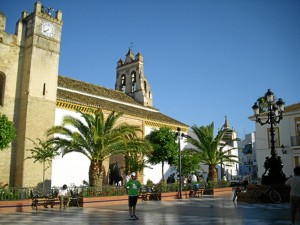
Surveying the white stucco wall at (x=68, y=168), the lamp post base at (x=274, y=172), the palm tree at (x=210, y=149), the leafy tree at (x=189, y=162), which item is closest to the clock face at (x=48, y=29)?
the white stucco wall at (x=68, y=168)

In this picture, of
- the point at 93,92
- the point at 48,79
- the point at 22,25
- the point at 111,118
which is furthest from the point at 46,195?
the point at 93,92

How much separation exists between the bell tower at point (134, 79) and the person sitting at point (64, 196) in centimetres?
2307

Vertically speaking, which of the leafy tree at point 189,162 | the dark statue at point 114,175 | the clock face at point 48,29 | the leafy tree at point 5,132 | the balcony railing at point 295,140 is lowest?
the dark statue at point 114,175

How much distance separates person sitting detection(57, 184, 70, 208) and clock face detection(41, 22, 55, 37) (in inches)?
510

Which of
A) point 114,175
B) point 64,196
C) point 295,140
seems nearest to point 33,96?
point 64,196

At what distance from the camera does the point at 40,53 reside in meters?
23.1

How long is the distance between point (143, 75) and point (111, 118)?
22076 mm

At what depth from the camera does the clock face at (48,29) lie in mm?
23625

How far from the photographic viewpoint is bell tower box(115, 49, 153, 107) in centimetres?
3859

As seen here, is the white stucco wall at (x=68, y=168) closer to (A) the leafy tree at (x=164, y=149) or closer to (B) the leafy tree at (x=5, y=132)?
(A) the leafy tree at (x=164, y=149)

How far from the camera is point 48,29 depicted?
2400 cm

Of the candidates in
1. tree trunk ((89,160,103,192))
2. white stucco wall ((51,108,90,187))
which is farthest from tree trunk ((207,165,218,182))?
tree trunk ((89,160,103,192))

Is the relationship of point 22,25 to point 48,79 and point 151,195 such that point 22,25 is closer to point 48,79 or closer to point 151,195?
point 48,79

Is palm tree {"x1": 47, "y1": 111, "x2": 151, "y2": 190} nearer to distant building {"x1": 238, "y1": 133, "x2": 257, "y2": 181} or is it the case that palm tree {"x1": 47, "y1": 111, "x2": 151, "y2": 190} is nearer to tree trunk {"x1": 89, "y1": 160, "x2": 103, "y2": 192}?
tree trunk {"x1": 89, "y1": 160, "x2": 103, "y2": 192}
